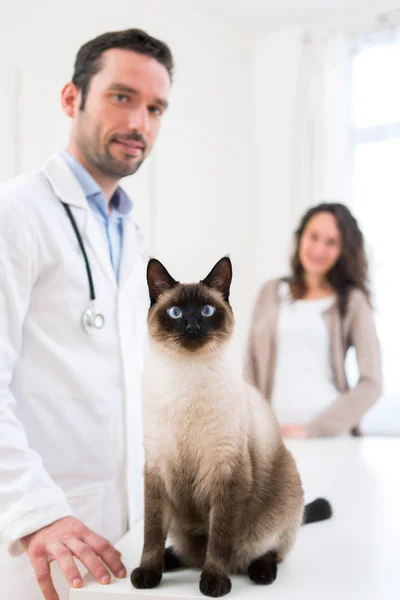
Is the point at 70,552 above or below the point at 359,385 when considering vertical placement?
above

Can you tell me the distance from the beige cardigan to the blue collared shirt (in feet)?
2.59

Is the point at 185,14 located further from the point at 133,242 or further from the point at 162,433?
the point at 162,433

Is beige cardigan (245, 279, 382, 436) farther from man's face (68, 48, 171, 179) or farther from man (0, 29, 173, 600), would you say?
man's face (68, 48, 171, 179)

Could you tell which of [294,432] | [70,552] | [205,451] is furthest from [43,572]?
[294,432]

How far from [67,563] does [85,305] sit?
435 millimetres

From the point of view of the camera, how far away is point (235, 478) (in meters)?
0.63

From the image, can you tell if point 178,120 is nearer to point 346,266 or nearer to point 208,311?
A: point 346,266

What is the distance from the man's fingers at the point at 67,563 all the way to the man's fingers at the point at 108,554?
0.09 feet

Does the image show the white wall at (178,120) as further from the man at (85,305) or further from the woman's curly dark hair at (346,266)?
the man at (85,305)

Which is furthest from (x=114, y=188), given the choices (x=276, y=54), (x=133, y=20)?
(x=276, y=54)

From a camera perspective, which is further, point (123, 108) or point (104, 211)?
point (104, 211)

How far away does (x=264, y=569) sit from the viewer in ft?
2.15

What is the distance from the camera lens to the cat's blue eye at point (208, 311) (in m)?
0.62

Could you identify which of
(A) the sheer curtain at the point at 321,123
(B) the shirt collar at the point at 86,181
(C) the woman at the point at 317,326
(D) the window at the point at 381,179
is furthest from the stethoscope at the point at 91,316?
(A) the sheer curtain at the point at 321,123
